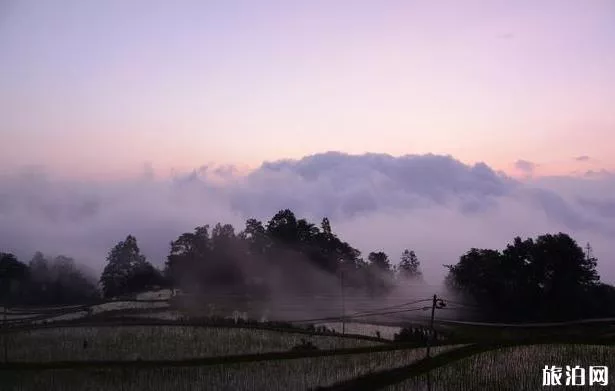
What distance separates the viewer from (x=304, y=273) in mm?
72500

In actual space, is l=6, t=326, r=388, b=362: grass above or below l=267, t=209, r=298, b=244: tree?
below

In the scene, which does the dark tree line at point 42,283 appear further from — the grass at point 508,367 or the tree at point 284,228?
the grass at point 508,367

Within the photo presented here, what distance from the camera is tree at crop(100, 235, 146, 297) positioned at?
84.5m

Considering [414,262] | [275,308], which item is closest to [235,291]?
[275,308]

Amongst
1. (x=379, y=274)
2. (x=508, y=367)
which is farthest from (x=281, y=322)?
(x=379, y=274)

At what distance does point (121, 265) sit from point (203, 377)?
232ft

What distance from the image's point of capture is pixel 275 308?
52688 millimetres

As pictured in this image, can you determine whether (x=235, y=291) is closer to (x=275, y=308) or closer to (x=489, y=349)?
(x=275, y=308)

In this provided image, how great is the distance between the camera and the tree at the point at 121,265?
84500 millimetres

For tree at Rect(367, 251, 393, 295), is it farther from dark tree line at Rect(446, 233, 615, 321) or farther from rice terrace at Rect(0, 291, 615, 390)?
rice terrace at Rect(0, 291, 615, 390)

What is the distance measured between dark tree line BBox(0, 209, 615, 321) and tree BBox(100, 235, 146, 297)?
0.50 feet

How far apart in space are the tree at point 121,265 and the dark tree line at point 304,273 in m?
0.15

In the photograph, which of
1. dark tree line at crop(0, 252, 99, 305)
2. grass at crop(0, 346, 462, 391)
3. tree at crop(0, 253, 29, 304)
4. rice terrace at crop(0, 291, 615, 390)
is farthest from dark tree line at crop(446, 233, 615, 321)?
tree at crop(0, 253, 29, 304)

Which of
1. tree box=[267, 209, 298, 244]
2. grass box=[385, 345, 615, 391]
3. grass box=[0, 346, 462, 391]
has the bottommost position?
grass box=[0, 346, 462, 391]
